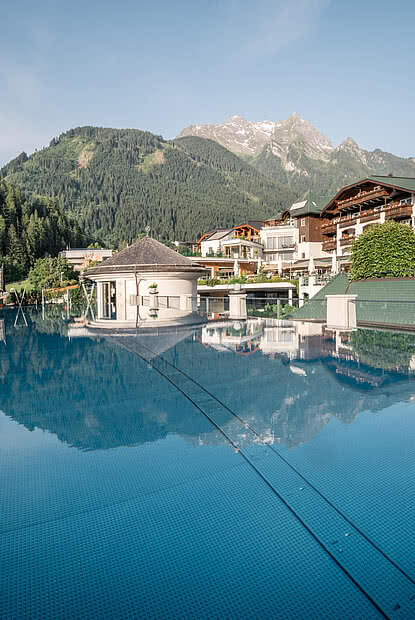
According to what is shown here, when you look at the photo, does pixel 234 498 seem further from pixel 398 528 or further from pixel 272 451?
pixel 398 528

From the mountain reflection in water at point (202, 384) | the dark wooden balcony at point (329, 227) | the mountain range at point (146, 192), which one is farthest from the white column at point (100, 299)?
the mountain range at point (146, 192)

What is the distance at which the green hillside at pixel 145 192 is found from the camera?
138 m

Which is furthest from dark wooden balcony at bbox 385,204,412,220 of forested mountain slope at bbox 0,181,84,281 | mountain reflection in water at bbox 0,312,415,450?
forested mountain slope at bbox 0,181,84,281

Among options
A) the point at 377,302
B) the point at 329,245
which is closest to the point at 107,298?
the point at 377,302

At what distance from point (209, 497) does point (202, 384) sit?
3863 millimetres

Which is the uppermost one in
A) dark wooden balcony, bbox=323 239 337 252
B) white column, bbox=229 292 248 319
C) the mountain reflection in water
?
dark wooden balcony, bbox=323 239 337 252

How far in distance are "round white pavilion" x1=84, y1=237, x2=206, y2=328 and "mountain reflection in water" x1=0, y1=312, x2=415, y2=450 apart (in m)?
5.16

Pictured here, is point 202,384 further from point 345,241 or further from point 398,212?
point 345,241

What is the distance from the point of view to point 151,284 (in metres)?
18.3

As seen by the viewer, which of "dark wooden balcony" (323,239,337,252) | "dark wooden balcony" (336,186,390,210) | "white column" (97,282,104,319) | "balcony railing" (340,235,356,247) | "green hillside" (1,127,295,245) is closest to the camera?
"white column" (97,282,104,319)

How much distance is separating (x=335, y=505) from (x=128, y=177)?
186 meters

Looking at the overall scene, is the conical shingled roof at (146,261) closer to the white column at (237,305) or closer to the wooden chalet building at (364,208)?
the white column at (237,305)

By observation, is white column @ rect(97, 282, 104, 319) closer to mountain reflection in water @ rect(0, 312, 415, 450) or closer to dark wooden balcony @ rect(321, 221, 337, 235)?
mountain reflection in water @ rect(0, 312, 415, 450)

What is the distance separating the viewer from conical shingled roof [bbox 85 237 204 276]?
60.3ft
